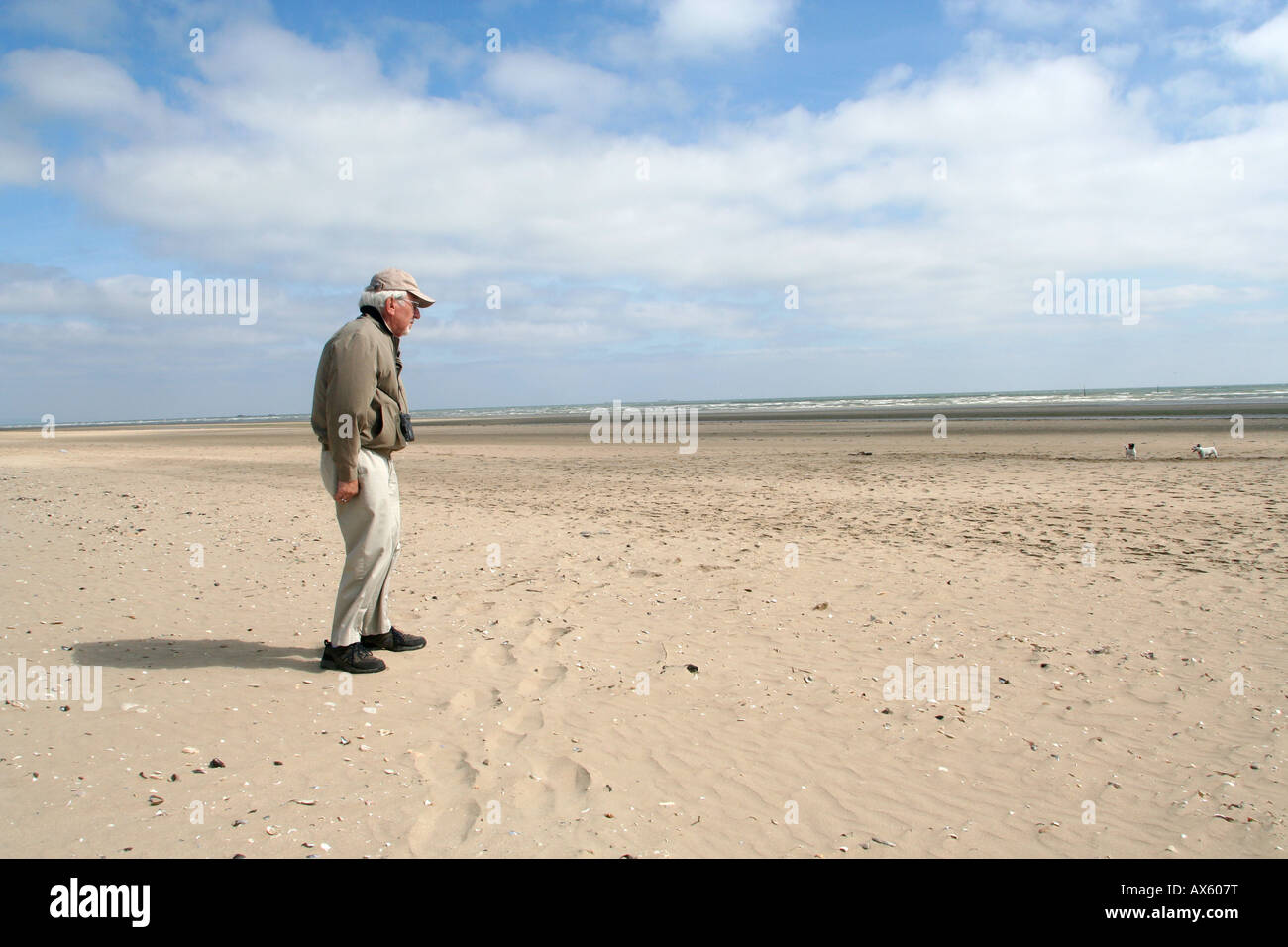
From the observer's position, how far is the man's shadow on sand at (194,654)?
16.1ft

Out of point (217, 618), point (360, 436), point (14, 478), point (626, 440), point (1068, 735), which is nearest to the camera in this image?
point (1068, 735)

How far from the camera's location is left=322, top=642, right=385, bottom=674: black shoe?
15.8ft

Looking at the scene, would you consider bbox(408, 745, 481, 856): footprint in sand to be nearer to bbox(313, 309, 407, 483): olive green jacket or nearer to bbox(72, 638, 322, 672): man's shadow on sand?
bbox(72, 638, 322, 672): man's shadow on sand

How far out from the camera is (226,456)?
25.4 metres

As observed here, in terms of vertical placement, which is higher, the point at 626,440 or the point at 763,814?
the point at 626,440

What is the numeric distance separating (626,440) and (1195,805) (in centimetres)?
2890

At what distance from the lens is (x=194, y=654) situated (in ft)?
16.7

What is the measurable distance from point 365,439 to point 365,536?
61cm

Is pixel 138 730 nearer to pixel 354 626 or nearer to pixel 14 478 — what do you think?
pixel 354 626

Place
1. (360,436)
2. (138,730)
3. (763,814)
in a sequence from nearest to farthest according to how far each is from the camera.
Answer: (763,814)
(138,730)
(360,436)

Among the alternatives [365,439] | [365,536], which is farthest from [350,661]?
[365,439]

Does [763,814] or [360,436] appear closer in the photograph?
[763,814]

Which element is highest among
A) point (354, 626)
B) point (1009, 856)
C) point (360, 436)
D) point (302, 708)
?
point (360, 436)

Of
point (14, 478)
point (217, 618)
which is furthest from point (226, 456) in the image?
point (217, 618)
